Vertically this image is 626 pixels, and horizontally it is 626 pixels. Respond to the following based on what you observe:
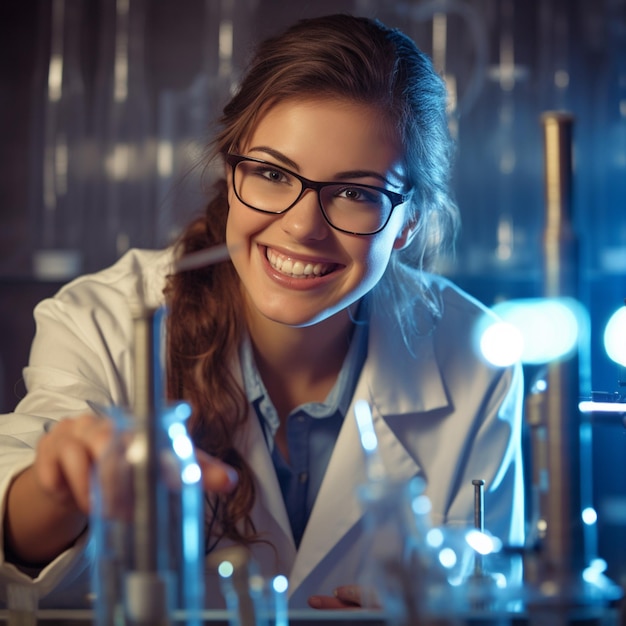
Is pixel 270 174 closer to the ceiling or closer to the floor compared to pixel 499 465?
closer to the ceiling

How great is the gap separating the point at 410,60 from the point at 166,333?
62 cm

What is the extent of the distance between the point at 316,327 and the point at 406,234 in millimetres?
232

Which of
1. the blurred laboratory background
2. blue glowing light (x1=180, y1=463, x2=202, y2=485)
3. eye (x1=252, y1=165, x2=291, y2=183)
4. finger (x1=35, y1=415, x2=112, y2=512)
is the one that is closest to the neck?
eye (x1=252, y1=165, x2=291, y2=183)

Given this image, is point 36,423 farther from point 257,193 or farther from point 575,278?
point 575,278

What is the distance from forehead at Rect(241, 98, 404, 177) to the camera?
125 centimetres

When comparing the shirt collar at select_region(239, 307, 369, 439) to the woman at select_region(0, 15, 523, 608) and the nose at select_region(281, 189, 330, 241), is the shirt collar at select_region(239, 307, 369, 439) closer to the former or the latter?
the woman at select_region(0, 15, 523, 608)

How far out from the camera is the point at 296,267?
1.32 meters

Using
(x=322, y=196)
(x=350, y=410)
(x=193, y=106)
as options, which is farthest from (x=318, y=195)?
(x=193, y=106)

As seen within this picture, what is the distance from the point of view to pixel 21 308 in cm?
249

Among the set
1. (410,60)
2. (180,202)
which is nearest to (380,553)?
(410,60)

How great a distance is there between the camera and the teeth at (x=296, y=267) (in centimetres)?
132

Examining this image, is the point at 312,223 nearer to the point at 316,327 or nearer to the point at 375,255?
the point at 375,255

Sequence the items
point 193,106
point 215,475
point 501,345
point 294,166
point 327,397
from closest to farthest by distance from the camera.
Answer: point 215,475 → point 294,166 → point 327,397 → point 501,345 → point 193,106

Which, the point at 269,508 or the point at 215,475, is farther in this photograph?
the point at 269,508
